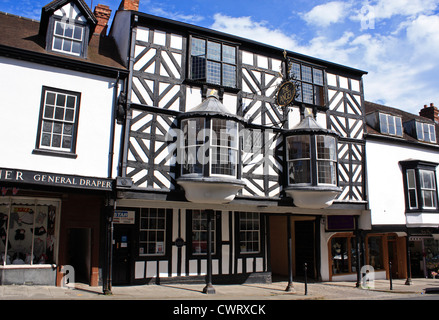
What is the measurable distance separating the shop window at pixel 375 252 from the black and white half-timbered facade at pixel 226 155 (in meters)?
1.43

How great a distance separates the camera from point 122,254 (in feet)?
42.3

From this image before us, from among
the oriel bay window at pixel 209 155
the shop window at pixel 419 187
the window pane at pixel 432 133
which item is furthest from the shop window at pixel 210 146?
the window pane at pixel 432 133

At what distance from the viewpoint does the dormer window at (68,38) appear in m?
11.8

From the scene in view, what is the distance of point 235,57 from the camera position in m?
14.5

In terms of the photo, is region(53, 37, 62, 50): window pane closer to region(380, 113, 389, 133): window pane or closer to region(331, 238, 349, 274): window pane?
region(331, 238, 349, 274): window pane

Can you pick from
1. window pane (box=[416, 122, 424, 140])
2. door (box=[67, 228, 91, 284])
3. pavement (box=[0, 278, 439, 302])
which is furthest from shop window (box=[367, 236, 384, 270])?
door (box=[67, 228, 91, 284])

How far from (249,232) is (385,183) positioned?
283 inches

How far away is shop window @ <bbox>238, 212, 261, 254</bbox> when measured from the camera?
49.7 feet

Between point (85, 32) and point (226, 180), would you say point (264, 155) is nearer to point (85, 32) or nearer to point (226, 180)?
point (226, 180)

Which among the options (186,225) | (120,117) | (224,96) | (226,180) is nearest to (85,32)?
(120,117)

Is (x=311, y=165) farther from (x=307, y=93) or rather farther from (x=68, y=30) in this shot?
(x=68, y=30)

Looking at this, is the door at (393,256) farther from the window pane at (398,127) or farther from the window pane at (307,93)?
the window pane at (307,93)

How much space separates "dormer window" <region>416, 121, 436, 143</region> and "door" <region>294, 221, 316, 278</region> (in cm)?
883

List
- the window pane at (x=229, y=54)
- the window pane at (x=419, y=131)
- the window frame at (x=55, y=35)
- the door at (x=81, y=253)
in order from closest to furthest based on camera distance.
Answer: the window frame at (x=55, y=35)
the door at (x=81, y=253)
the window pane at (x=229, y=54)
the window pane at (x=419, y=131)
